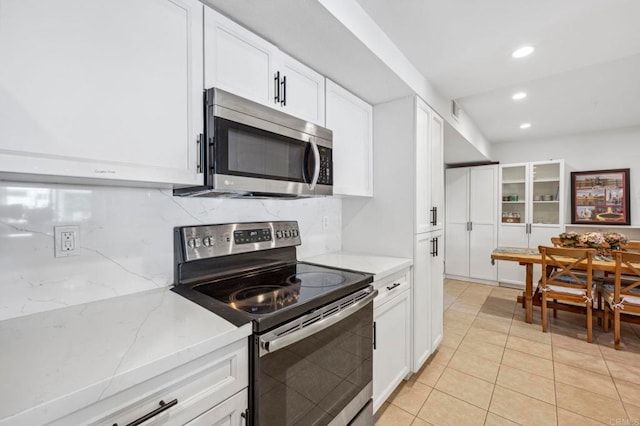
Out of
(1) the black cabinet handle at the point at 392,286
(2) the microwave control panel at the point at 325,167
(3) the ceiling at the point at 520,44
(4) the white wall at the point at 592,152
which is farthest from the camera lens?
(4) the white wall at the point at 592,152

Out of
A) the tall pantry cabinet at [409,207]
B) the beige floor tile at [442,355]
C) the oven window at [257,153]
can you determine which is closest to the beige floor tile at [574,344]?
the beige floor tile at [442,355]

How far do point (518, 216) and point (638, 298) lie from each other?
7.30 feet

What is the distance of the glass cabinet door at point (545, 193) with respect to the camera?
4.36 m

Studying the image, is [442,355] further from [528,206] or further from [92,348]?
[528,206]

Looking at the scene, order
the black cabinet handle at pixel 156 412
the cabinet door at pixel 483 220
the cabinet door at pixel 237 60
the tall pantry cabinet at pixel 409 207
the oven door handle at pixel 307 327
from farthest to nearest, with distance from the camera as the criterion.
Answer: the cabinet door at pixel 483 220 < the tall pantry cabinet at pixel 409 207 < the cabinet door at pixel 237 60 < the oven door handle at pixel 307 327 < the black cabinet handle at pixel 156 412

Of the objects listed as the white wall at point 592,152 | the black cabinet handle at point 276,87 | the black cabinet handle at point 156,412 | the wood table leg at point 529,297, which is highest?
the white wall at point 592,152

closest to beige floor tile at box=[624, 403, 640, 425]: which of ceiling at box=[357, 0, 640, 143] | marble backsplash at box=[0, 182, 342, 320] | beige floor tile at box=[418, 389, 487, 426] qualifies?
beige floor tile at box=[418, 389, 487, 426]

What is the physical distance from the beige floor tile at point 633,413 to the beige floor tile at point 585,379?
0.30 feet

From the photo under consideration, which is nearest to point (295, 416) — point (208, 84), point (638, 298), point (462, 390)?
point (208, 84)

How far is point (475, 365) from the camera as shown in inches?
92.4

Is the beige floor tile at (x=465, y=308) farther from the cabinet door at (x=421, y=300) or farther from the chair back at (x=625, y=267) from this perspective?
the cabinet door at (x=421, y=300)

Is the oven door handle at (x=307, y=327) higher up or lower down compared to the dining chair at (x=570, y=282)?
higher up

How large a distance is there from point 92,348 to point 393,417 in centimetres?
175

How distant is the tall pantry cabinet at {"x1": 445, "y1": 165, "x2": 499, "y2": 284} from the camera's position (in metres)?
4.70
